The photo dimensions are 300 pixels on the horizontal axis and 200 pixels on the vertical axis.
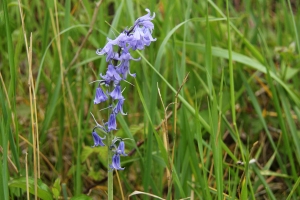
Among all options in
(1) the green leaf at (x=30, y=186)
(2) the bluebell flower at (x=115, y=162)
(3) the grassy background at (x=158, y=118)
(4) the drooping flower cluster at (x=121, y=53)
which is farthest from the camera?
(3) the grassy background at (x=158, y=118)

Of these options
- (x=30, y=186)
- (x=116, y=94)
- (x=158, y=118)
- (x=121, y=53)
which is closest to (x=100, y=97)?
(x=116, y=94)

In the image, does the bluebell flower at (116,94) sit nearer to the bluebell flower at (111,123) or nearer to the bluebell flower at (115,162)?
the bluebell flower at (111,123)

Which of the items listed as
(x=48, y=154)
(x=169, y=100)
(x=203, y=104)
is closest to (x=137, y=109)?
(x=169, y=100)

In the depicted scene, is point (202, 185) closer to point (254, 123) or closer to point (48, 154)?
point (254, 123)

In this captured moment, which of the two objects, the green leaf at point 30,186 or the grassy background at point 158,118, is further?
the grassy background at point 158,118

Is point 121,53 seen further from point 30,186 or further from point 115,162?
point 30,186

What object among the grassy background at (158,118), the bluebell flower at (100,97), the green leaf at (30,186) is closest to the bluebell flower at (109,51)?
the bluebell flower at (100,97)

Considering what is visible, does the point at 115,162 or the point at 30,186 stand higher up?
the point at 115,162

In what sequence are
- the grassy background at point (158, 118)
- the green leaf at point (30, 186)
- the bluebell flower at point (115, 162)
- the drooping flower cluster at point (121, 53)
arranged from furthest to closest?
the grassy background at point (158, 118)
the green leaf at point (30, 186)
the bluebell flower at point (115, 162)
the drooping flower cluster at point (121, 53)

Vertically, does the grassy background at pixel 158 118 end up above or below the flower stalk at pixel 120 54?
below
